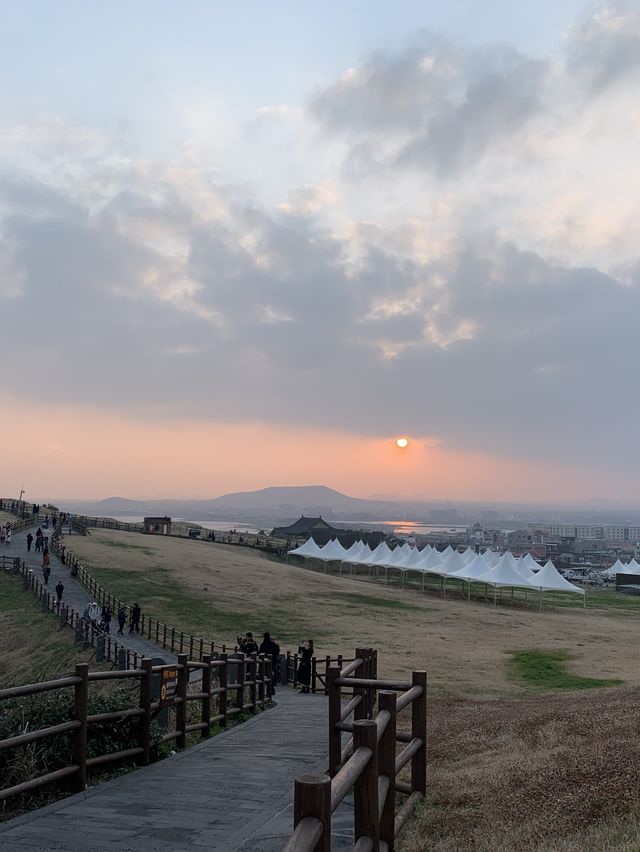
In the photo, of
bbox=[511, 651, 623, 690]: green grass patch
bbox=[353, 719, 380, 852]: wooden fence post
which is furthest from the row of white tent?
bbox=[353, 719, 380, 852]: wooden fence post

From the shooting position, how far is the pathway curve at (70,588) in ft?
73.9

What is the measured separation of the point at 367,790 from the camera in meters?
4.09

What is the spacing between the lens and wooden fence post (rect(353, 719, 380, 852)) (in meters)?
4.08

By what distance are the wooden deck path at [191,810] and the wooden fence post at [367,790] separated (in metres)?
1.55

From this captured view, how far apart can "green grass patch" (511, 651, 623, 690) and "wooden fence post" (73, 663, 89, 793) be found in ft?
54.0

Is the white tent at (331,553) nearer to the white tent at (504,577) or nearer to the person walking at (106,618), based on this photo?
the white tent at (504,577)

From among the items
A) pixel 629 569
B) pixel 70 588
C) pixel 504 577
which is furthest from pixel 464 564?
pixel 629 569

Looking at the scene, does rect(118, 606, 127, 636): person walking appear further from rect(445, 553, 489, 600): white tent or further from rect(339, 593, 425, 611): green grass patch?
rect(445, 553, 489, 600): white tent

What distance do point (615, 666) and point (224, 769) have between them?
2167 centimetres

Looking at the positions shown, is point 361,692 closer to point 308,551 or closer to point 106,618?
point 106,618

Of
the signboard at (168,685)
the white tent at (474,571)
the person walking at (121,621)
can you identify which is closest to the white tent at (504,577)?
the white tent at (474,571)

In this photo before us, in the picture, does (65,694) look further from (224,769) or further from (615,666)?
(615,666)

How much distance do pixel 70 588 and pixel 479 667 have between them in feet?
64.9

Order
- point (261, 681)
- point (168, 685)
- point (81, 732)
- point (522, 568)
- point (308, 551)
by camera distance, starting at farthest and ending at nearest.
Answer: point (308, 551) < point (522, 568) < point (261, 681) < point (168, 685) < point (81, 732)
